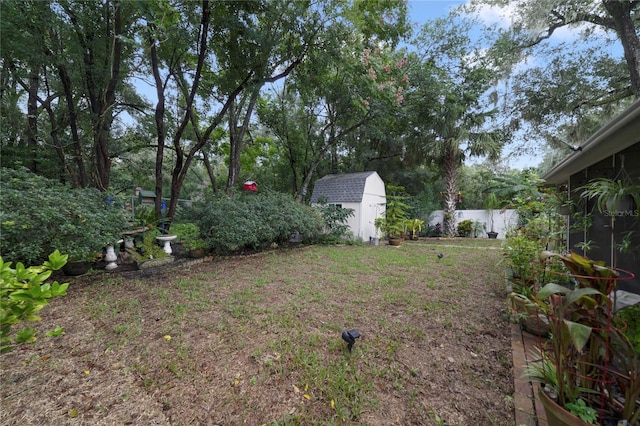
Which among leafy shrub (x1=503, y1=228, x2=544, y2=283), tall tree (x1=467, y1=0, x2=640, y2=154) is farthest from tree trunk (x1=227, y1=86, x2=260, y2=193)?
tall tree (x1=467, y1=0, x2=640, y2=154)

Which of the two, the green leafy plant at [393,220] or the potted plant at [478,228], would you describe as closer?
the green leafy plant at [393,220]

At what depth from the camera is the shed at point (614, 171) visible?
77.7 inches

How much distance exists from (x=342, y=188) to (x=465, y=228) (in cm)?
676

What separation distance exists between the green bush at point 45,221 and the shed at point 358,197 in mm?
7922

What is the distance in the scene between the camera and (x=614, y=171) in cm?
299

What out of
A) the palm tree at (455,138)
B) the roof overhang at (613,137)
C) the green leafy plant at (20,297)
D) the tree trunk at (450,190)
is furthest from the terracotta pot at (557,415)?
the tree trunk at (450,190)

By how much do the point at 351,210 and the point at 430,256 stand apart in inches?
148

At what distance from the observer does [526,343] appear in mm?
2609

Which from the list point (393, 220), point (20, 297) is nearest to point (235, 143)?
point (393, 220)

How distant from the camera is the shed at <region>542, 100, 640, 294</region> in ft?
6.47

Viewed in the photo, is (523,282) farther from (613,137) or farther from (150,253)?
(150,253)

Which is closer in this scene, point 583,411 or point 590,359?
point 583,411

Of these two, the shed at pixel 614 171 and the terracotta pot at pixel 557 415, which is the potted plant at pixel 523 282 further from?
the terracotta pot at pixel 557 415

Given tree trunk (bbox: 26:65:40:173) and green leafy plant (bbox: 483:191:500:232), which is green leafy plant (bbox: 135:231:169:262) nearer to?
tree trunk (bbox: 26:65:40:173)
